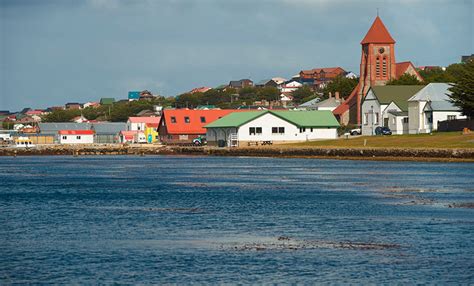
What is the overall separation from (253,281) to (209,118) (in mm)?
126022

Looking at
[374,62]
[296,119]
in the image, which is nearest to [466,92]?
[296,119]

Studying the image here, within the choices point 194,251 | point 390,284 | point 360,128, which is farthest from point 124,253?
point 360,128

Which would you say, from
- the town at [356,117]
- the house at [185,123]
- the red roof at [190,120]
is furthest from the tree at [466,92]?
the house at [185,123]

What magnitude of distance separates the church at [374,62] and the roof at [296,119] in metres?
21.9

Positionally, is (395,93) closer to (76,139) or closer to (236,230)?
(76,139)

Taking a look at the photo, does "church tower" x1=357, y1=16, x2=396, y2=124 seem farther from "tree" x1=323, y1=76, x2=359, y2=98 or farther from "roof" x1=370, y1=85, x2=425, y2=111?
"tree" x1=323, y1=76, x2=359, y2=98

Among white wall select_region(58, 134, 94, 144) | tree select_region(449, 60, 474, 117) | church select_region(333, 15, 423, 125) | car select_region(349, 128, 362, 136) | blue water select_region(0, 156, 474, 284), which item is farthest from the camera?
white wall select_region(58, 134, 94, 144)

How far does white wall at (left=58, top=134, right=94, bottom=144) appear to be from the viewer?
181875 mm

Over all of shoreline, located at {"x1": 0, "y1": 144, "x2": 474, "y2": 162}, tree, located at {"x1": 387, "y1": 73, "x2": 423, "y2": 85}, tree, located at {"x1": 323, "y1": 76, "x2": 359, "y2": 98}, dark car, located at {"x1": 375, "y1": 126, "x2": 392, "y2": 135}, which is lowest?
shoreline, located at {"x1": 0, "y1": 144, "x2": 474, "y2": 162}

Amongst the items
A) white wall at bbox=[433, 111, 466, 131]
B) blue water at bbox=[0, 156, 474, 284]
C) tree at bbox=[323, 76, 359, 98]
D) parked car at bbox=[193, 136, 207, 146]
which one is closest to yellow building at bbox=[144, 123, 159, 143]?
parked car at bbox=[193, 136, 207, 146]

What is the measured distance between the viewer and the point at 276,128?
431ft

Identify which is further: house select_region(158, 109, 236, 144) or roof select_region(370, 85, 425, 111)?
house select_region(158, 109, 236, 144)

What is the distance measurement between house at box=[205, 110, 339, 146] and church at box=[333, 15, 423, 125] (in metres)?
24.1

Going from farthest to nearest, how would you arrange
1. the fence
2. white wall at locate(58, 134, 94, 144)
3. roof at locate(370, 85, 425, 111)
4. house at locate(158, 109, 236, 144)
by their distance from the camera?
white wall at locate(58, 134, 94, 144), house at locate(158, 109, 236, 144), roof at locate(370, 85, 425, 111), the fence
